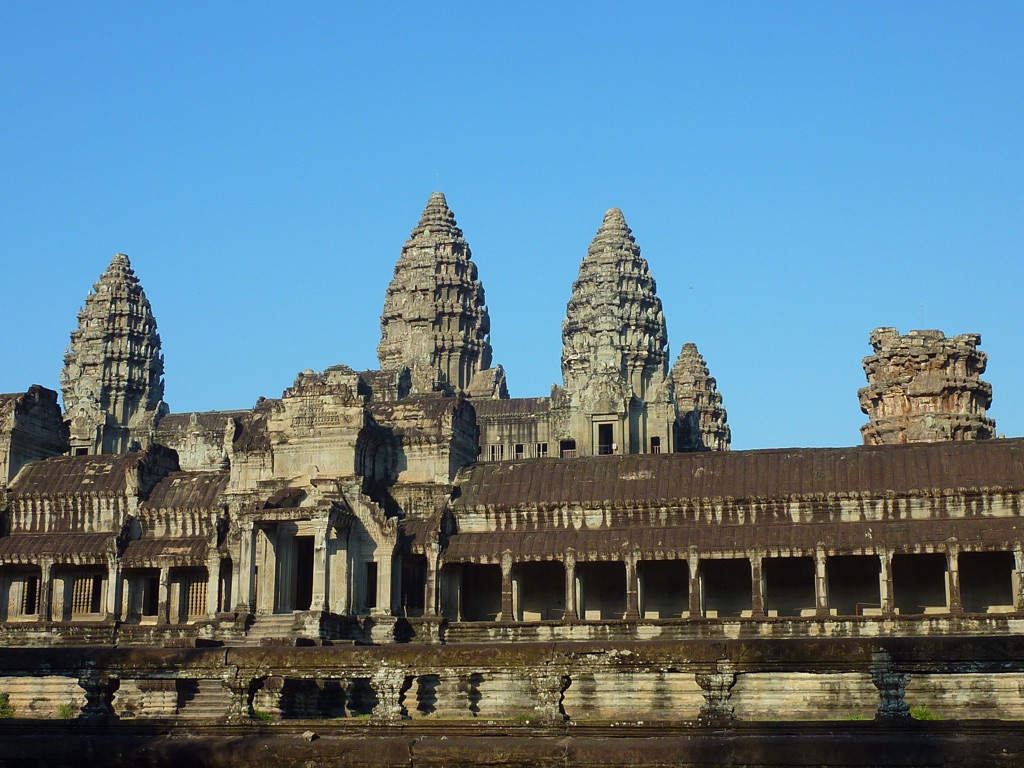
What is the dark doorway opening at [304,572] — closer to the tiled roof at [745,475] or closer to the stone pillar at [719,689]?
the tiled roof at [745,475]

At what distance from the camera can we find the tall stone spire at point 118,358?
340ft

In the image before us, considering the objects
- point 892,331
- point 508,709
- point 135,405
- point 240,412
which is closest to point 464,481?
point 508,709

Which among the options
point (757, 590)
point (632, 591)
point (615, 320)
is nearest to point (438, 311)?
point (615, 320)

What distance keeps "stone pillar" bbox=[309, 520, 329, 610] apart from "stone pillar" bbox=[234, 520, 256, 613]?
220 cm

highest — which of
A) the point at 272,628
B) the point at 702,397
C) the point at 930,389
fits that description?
the point at 702,397

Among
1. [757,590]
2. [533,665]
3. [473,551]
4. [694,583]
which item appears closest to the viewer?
[533,665]

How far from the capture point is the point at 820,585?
1833 inches

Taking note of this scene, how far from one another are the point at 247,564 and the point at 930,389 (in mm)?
41274

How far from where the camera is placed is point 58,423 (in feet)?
208

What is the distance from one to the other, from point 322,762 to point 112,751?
9.80 ft

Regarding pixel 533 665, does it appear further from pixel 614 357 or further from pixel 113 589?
pixel 614 357

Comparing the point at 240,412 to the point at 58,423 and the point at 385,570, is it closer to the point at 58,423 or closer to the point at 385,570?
the point at 58,423

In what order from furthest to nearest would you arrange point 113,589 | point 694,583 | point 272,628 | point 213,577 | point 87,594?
point 87,594, point 113,589, point 213,577, point 694,583, point 272,628

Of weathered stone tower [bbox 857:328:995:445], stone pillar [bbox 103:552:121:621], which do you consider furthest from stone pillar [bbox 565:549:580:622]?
weathered stone tower [bbox 857:328:995:445]
